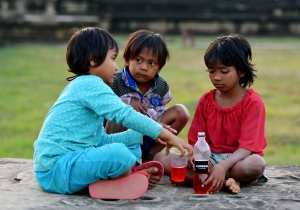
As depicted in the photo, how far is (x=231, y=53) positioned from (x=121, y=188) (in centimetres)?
104

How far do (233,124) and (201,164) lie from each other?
0.40 m

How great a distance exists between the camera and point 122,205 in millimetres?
3283

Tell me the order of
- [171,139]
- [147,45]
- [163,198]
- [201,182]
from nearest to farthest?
[171,139]
[163,198]
[201,182]
[147,45]

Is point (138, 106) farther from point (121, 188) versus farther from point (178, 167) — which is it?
point (121, 188)

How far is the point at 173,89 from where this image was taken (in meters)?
10.4

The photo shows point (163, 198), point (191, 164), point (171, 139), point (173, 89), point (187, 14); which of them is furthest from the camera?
point (187, 14)

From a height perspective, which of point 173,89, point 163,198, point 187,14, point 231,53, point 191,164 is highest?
point 187,14

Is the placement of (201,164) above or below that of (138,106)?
below

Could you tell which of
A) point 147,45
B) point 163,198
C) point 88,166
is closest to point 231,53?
point 147,45

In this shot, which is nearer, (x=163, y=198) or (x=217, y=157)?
(x=163, y=198)

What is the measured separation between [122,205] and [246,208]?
0.63 m

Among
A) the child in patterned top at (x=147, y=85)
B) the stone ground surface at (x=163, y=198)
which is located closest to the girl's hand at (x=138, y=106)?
the child in patterned top at (x=147, y=85)

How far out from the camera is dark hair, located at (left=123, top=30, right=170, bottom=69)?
398 cm

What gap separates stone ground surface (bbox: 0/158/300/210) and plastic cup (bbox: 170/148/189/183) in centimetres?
5
